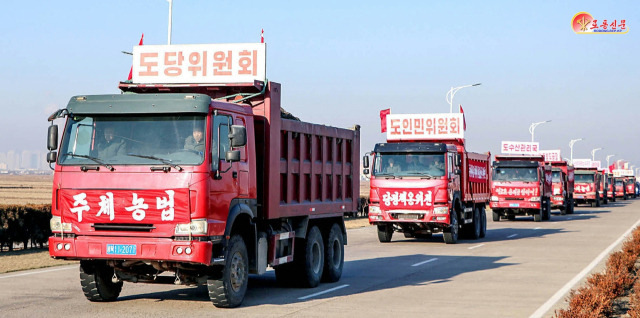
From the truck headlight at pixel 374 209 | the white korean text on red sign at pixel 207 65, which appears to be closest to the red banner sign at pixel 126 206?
the white korean text on red sign at pixel 207 65

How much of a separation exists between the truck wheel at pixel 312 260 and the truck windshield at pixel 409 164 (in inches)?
383

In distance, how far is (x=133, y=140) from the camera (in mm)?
10961

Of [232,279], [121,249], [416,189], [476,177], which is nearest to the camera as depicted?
[121,249]

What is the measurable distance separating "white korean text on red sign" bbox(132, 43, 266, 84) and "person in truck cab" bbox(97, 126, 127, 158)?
2.02 m

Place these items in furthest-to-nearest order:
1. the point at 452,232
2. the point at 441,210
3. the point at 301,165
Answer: the point at 452,232 → the point at 441,210 → the point at 301,165

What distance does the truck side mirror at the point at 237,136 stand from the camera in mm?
10797

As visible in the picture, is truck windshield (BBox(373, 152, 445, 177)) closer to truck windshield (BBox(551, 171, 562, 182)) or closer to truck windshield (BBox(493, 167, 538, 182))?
truck windshield (BBox(493, 167, 538, 182))

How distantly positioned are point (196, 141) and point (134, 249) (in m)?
1.51

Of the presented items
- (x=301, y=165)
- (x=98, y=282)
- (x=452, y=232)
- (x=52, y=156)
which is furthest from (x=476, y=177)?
(x=52, y=156)

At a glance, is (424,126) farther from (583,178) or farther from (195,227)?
(583,178)

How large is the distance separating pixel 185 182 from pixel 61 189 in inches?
64.1

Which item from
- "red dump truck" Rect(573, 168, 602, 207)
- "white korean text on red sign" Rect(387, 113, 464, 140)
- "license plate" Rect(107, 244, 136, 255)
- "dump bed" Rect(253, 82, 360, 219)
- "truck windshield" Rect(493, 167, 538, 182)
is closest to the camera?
"license plate" Rect(107, 244, 136, 255)

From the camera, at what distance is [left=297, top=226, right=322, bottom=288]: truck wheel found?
1406 cm

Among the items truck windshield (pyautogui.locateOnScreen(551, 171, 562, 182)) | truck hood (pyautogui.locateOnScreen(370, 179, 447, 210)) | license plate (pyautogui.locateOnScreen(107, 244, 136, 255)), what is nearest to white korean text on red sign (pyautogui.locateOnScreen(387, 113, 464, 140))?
truck hood (pyautogui.locateOnScreen(370, 179, 447, 210))
